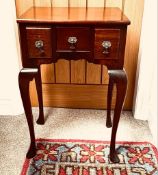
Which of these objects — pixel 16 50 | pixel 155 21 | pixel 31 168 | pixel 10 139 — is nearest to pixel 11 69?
pixel 16 50

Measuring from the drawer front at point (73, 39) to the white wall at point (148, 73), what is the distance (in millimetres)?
479

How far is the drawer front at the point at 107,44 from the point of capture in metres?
1.06

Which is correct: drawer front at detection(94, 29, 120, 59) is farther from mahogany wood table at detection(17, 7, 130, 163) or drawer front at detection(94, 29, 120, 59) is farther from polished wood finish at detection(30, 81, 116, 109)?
polished wood finish at detection(30, 81, 116, 109)

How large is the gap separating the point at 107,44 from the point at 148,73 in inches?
20.7

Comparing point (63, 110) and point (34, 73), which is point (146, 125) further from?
point (34, 73)

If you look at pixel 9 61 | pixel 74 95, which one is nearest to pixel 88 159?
pixel 74 95

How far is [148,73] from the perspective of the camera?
59.0 inches

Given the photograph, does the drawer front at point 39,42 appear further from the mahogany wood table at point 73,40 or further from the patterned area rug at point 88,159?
the patterned area rug at point 88,159

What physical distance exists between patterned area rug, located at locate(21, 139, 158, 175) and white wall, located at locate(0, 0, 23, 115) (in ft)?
1.19

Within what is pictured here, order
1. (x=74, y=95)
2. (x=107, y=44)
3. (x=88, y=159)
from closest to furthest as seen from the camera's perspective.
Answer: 1. (x=107, y=44)
2. (x=88, y=159)
3. (x=74, y=95)

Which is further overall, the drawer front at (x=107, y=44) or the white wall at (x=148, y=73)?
the white wall at (x=148, y=73)

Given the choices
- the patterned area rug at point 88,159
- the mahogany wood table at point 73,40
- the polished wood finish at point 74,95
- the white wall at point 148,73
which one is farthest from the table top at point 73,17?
the patterned area rug at point 88,159

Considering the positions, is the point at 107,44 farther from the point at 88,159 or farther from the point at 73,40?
the point at 88,159

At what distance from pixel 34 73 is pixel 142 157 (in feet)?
2.23
